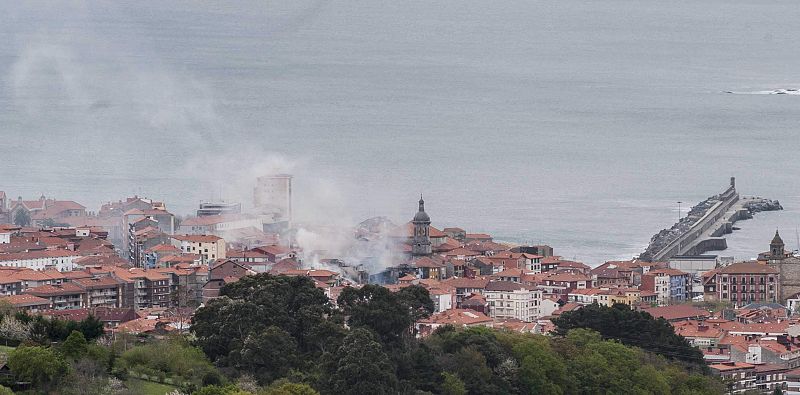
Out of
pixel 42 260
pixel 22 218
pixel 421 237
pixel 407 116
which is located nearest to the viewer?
pixel 42 260

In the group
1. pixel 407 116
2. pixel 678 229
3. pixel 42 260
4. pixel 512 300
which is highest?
pixel 407 116

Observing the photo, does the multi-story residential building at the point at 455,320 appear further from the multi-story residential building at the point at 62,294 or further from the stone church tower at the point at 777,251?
the stone church tower at the point at 777,251

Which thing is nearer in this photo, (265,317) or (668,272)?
(265,317)

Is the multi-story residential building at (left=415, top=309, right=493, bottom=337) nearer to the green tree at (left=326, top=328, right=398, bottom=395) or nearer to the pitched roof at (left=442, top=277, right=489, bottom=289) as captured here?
the pitched roof at (left=442, top=277, right=489, bottom=289)

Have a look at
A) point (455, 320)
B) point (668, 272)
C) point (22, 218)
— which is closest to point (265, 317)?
point (455, 320)

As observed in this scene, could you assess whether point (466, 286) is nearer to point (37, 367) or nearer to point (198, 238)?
point (198, 238)

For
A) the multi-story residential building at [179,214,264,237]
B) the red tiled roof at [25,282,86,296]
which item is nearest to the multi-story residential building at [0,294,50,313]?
the red tiled roof at [25,282,86,296]
